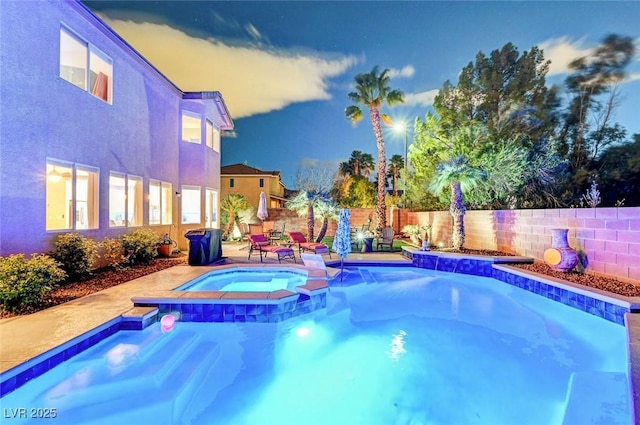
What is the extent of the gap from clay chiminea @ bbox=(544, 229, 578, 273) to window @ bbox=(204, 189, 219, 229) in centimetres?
1249

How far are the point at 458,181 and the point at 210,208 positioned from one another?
34.9 feet

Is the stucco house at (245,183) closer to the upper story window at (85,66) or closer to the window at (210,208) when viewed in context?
the window at (210,208)

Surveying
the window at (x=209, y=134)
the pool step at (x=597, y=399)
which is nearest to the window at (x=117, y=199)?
the window at (x=209, y=134)

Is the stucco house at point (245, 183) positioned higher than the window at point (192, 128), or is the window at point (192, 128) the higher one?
the window at point (192, 128)

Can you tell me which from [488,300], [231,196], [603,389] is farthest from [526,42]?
[603,389]

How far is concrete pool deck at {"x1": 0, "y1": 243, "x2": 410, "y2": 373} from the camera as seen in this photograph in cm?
358

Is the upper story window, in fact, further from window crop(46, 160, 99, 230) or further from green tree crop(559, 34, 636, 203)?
green tree crop(559, 34, 636, 203)

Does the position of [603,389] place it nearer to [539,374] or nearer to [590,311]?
[539,374]

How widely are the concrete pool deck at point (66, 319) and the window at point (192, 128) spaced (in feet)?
26.8

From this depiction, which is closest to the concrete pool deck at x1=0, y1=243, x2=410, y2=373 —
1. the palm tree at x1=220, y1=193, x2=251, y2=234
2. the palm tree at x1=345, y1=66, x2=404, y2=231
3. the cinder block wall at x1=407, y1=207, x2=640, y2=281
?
the cinder block wall at x1=407, y1=207, x2=640, y2=281

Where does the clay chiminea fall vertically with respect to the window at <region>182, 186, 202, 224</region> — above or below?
below

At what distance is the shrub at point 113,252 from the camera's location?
8.27 meters

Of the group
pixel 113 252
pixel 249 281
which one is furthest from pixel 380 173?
pixel 113 252

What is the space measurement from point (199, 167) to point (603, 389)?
1347cm
